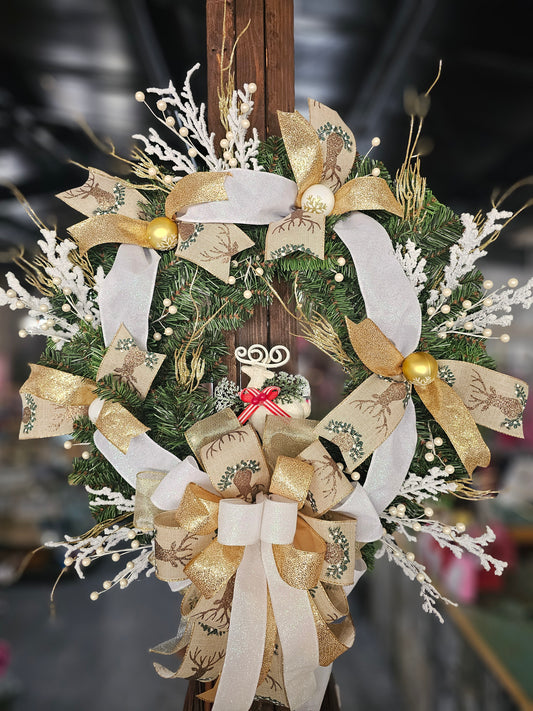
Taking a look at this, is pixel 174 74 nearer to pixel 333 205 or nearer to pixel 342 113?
pixel 342 113

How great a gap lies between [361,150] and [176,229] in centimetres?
179

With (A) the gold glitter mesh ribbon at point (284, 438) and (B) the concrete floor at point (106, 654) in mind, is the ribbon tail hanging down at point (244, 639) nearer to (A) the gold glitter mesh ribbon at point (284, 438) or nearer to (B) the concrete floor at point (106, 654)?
(A) the gold glitter mesh ribbon at point (284, 438)

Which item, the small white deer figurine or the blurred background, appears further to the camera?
the blurred background

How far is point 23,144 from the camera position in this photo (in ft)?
6.95

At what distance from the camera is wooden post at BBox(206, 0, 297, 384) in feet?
2.51

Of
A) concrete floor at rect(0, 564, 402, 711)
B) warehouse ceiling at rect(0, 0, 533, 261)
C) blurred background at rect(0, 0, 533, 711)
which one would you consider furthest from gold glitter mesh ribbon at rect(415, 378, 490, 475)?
concrete floor at rect(0, 564, 402, 711)

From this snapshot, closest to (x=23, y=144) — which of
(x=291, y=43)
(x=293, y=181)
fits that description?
(x=291, y=43)

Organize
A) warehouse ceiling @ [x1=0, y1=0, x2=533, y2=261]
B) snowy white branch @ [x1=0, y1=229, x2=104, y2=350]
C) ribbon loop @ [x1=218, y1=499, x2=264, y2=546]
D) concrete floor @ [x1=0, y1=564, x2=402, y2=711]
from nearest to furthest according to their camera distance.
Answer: ribbon loop @ [x1=218, y1=499, x2=264, y2=546], snowy white branch @ [x1=0, y1=229, x2=104, y2=350], warehouse ceiling @ [x1=0, y1=0, x2=533, y2=261], concrete floor @ [x1=0, y1=564, x2=402, y2=711]

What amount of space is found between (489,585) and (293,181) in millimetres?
1691

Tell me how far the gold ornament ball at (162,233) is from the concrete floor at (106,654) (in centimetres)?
242

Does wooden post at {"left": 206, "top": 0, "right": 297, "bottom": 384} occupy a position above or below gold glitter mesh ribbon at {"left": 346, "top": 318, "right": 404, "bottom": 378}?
above

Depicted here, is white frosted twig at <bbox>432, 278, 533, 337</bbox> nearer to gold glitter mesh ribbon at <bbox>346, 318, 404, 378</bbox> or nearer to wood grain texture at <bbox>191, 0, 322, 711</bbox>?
gold glitter mesh ribbon at <bbox>346, 318, 404, 378</bbox>

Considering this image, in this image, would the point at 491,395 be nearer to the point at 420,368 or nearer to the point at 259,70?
the point at 420,368

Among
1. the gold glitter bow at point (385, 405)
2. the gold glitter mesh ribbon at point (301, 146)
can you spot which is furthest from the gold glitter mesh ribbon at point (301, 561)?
the gold glitter mesh ribbon at point (301, 146)
